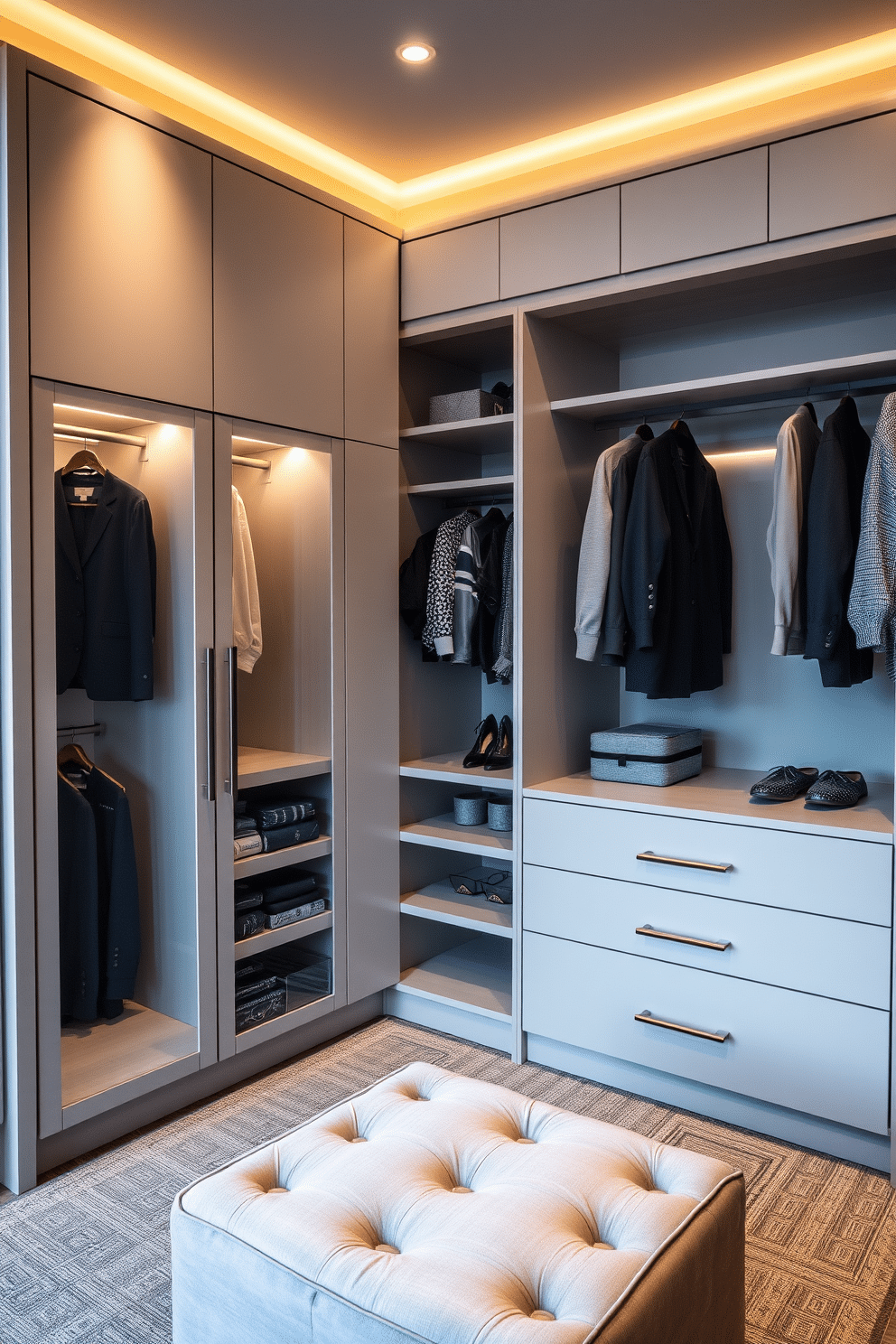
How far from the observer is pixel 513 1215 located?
1.43 meters

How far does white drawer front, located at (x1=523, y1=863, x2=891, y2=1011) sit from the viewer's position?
2.34 meters

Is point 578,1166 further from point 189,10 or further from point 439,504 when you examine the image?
point 189,10

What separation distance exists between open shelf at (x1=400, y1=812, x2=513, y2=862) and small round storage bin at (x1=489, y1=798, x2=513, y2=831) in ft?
0.06

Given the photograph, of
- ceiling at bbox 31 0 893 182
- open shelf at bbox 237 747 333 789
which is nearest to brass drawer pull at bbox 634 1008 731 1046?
open shelf at bbox 237 747 333 789

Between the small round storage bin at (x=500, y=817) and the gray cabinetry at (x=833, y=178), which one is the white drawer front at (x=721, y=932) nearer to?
the small round storage bin at (x=500, y=817)

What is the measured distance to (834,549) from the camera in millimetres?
2502

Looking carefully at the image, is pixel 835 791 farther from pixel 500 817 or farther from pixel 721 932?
pixel 500 817

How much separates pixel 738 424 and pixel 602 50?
1159 millimetres

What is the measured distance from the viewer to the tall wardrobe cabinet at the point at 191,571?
218cm

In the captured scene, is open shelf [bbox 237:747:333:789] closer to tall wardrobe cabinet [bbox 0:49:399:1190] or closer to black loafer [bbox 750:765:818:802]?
tall wardrobe cabinet [bbox 0:49:399:1190]

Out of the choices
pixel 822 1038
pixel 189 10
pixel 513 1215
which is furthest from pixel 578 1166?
pixel 189 10

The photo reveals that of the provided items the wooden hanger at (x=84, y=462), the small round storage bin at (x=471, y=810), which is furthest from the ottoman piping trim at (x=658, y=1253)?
the wooden hanger at (x=84, y=462)

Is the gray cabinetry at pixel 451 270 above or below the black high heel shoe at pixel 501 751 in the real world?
above

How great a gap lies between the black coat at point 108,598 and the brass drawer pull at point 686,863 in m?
1.43
